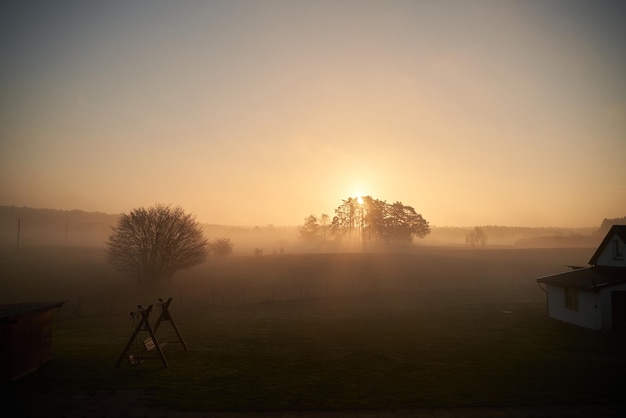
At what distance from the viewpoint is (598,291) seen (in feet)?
89.3

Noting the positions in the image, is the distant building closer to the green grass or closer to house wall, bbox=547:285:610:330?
the green grass

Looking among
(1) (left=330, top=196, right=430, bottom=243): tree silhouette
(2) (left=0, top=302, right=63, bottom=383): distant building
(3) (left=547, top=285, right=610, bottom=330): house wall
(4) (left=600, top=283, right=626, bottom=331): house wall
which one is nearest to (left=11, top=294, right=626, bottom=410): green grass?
(2) (left=0, top=302, right=63, bottom=383): distant building

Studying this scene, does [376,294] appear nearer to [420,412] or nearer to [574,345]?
[574,345]

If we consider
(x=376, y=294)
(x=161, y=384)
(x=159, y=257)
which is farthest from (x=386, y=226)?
(x=161, y=384)

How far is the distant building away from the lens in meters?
16.7

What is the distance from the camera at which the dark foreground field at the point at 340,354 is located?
15211 mm

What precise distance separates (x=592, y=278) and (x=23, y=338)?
123 feet

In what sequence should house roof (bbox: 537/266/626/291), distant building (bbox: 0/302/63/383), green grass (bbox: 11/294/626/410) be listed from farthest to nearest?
1. house roof (bbox: 537/266/626/291)
2. distant building (bbox: 0/302/63/383)
3. green grass (bbox: 11/294/626/410)

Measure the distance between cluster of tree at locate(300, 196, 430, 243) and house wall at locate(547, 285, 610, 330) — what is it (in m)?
81.5

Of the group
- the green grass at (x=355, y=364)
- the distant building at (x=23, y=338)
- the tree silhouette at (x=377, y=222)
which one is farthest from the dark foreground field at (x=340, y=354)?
the tree silhouette at (x=377, y=222)

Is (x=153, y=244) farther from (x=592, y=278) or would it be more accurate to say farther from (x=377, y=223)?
(x=377, y=223)

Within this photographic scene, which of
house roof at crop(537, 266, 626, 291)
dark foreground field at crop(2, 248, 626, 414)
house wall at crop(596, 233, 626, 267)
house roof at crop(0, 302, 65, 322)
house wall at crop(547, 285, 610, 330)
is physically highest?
house wall at crop(596, 233, 626, 267)

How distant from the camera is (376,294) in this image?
2003 inches

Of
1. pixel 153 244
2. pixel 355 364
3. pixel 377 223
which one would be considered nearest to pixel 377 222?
pixel 377 223
